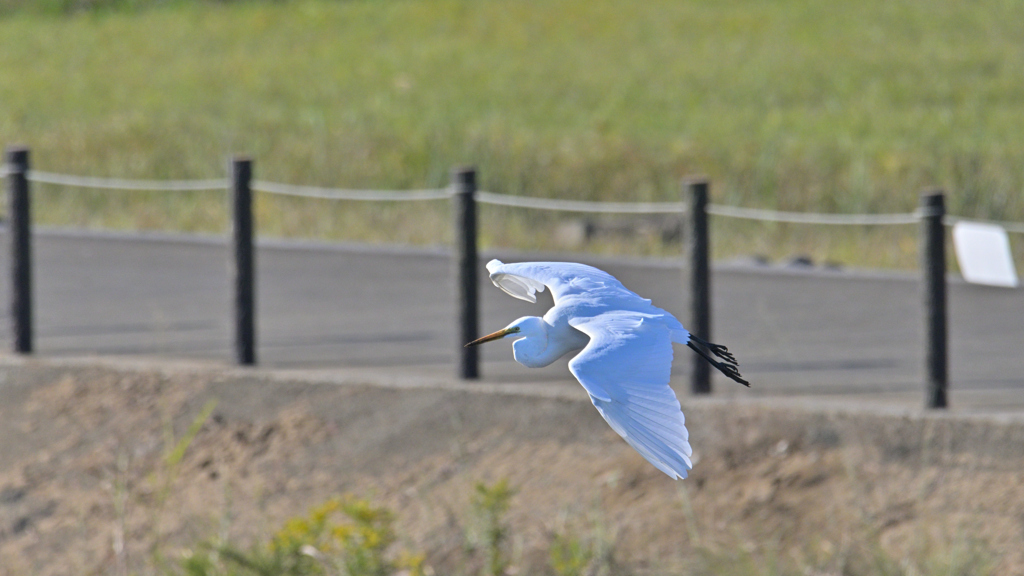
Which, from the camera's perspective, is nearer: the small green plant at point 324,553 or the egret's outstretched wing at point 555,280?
the egret's outstretched wing at point 555,280

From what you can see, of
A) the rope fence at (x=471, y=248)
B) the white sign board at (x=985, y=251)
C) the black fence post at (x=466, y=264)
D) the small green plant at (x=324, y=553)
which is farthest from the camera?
the black fence post at (x=466, y=264)

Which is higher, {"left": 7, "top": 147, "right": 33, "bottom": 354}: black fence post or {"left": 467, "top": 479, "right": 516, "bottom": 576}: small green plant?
{"left": 7, "top": 147, "right": 33, "bottom": 354}: black fence post

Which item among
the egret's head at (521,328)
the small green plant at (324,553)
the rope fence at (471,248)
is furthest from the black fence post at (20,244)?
the egret's head at (521,328)

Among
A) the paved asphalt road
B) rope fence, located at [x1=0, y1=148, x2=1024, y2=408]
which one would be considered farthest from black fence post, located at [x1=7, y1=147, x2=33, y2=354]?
the paved asphalt road

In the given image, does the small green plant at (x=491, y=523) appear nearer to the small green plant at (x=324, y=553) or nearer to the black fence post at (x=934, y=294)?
the small green plant at (x=324, y=553)

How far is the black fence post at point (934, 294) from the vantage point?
655cm

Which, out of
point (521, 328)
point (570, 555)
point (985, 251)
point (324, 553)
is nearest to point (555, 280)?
point (521, 328)

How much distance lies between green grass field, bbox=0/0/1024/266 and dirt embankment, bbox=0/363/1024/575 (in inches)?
242

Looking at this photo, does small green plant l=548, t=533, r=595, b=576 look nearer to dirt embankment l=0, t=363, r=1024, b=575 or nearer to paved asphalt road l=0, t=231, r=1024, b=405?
dirt embankment l=0, t=363, r=1024, b=575

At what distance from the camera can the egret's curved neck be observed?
2.75 feet

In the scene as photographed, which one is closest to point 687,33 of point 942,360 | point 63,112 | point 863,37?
point 863,37

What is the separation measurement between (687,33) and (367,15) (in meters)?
9.45

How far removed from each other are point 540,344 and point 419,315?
9264 mm

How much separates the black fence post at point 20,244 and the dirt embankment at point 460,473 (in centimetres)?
74
